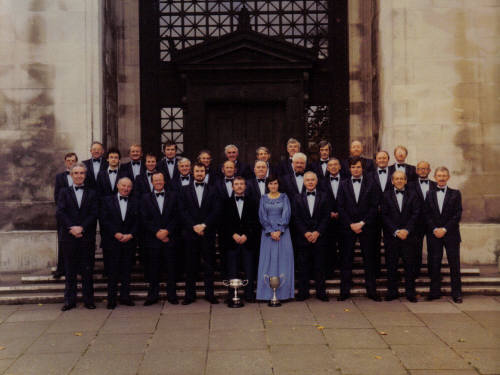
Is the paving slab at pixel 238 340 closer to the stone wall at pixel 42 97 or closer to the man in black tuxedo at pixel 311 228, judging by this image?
the man in black tuxedo at pixel 311 228

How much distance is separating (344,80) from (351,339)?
790 cm

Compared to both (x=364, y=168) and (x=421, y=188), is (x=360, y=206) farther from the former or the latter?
(x=364, y=168)

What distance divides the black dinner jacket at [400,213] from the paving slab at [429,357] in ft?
8.47

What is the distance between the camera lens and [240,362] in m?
5.56

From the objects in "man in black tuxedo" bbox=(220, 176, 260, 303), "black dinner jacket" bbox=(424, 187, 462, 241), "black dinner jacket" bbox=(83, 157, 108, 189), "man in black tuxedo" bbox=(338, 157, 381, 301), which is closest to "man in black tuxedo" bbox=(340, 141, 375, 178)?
"man in black tuxedo" bbox=(338, 157, 381, 301)

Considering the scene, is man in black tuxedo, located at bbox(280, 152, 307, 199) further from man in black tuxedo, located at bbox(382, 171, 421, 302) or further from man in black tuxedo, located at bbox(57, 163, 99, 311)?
man in black tuxedo, located at bbox(57, 163, 99, 311)

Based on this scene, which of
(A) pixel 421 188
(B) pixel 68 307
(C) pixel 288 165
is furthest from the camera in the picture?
(C) pixel 288 165

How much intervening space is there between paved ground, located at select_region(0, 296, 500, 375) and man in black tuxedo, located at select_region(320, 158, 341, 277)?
98 cm

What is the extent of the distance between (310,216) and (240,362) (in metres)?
3.22

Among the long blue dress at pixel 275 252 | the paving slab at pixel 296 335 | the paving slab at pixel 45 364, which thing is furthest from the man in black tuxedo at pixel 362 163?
the paving slab at pixel 45 364

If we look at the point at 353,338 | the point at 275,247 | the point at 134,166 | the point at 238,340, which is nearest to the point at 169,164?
the point at 134,166

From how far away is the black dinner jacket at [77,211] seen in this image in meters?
8.07

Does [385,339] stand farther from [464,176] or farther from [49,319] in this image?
[464,176]

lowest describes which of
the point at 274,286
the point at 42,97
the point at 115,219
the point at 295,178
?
the point at 274,286
